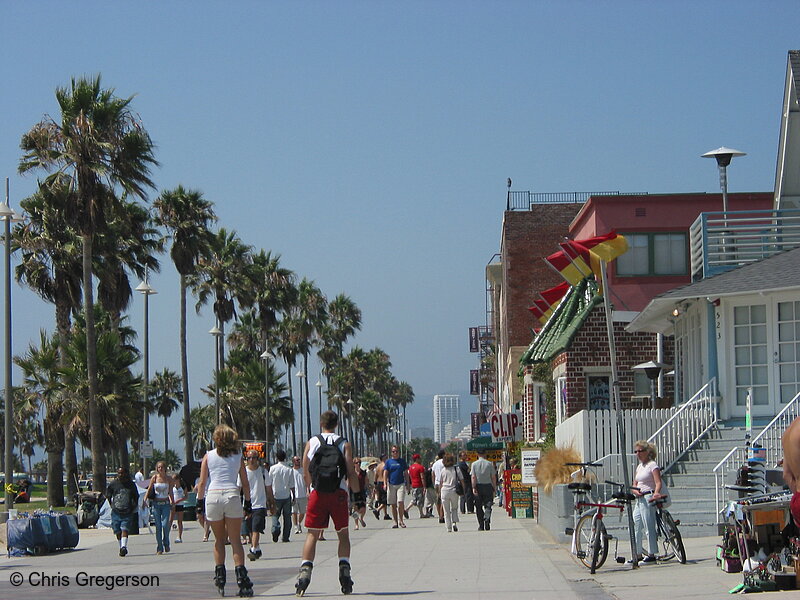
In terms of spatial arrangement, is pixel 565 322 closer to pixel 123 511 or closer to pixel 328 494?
pixel 123 511

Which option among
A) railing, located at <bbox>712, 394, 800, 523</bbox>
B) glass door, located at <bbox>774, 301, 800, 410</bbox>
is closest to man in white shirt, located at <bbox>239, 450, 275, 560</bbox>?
railing, located at <bbox>712, 394, 800, 523</bbox>

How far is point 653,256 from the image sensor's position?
3456cm

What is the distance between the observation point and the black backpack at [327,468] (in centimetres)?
1201

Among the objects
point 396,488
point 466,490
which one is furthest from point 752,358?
point 466,490

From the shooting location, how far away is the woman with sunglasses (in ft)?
47.5

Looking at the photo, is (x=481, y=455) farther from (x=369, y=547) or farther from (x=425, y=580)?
(x=425, y=580)

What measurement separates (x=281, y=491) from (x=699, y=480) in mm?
7406

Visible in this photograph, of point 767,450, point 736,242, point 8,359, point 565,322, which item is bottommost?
point 767,450

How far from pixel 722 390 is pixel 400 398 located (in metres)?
143

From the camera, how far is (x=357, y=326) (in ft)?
331

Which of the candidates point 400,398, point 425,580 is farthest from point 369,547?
point 400,398

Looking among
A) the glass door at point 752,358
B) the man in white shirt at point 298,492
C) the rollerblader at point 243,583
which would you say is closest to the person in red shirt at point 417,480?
the man in white shirt at point 298,492

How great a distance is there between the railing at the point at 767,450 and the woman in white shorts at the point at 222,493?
27.5ft

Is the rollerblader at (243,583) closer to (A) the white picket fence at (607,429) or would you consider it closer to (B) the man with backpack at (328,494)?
(B) the man with backpack at (328,494)
